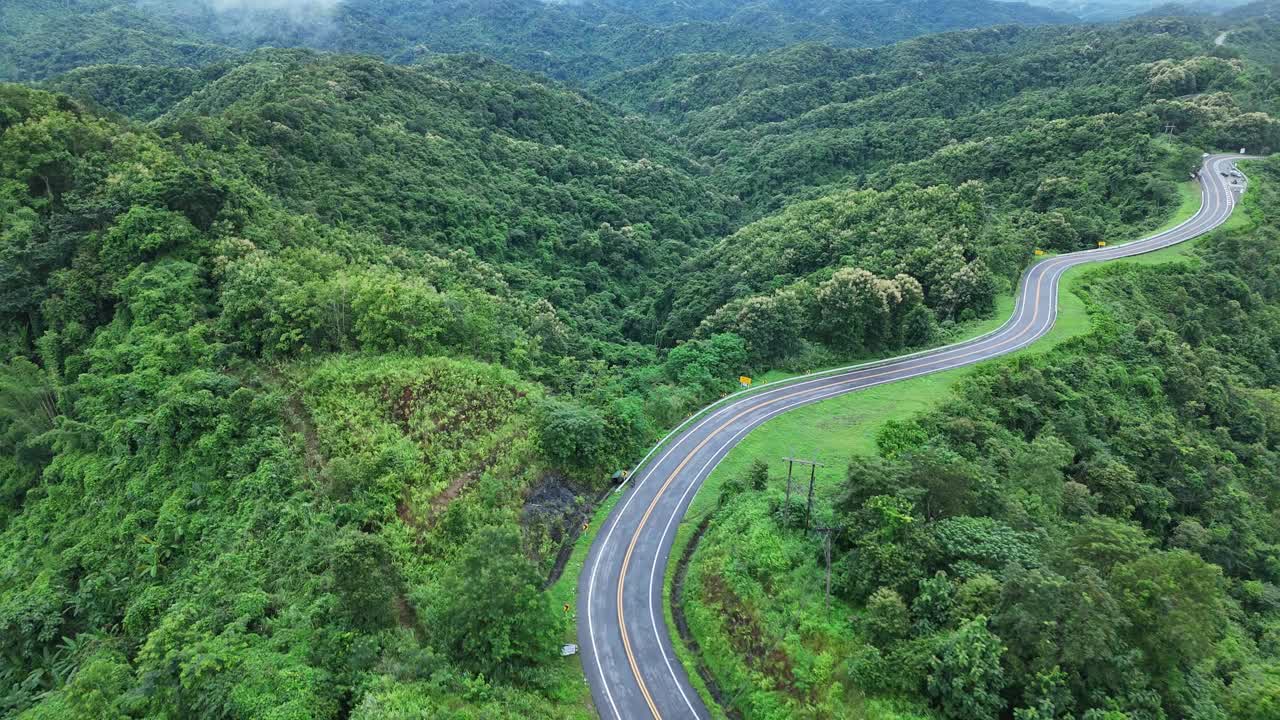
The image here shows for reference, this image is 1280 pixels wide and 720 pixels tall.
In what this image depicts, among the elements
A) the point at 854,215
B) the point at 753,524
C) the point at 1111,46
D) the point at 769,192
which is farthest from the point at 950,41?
the point at 753,524

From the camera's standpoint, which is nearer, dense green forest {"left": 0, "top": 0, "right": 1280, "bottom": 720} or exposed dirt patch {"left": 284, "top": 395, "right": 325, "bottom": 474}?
dense green forest {"left": 0, "top": 0, "right": 1280, "bottom": 720}

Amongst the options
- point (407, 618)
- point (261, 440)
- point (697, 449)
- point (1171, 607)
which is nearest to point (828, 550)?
point (1171, 607)

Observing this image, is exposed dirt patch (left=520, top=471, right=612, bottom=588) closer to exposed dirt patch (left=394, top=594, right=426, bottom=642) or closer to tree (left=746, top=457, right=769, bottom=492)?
exposed dirt patch (left=394, top=594, right=426, bottom=642)

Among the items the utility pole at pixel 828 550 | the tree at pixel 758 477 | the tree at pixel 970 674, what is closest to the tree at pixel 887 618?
the tree at pixel 970 674

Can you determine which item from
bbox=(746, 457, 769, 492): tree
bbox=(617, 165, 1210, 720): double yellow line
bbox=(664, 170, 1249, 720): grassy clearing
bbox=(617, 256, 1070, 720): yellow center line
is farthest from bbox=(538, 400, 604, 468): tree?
bbox=(746, 457, 769, 492): tree

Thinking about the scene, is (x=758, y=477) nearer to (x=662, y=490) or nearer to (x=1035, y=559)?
(x=662, y=490)

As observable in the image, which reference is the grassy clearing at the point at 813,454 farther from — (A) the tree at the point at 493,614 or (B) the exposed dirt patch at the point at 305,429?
(B) the exposed dirt patch at the point at 305,429

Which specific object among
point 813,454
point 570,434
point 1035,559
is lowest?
point 1035,559
